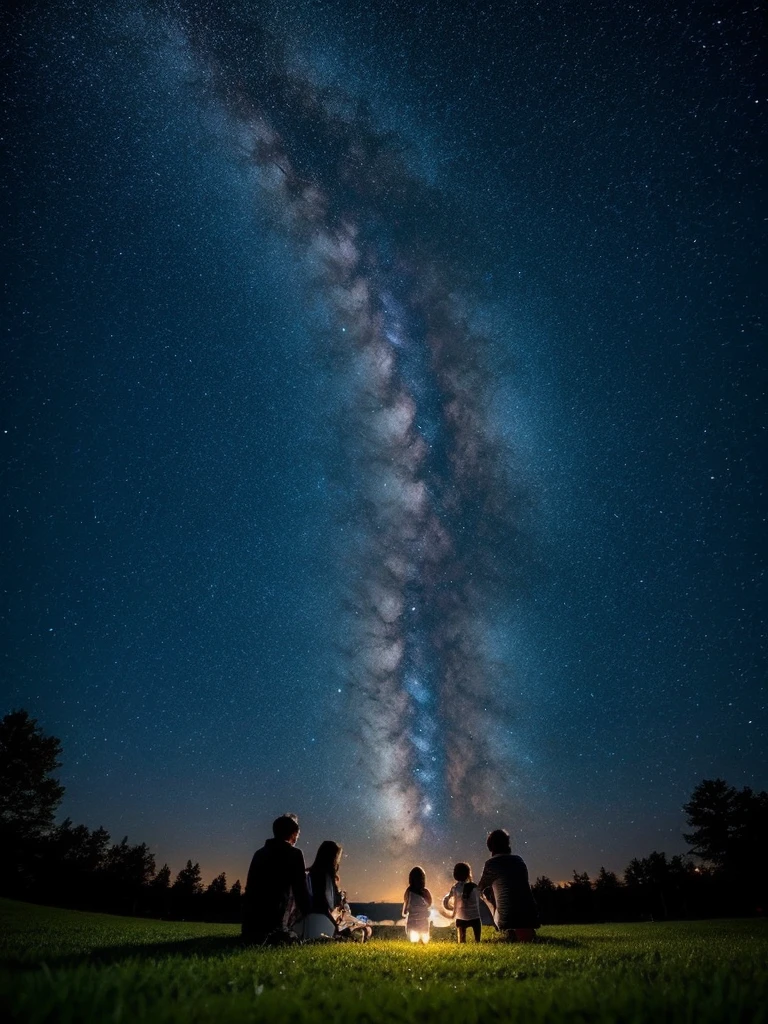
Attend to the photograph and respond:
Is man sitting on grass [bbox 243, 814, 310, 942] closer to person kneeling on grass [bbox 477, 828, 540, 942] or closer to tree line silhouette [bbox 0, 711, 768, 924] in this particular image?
person kneeling on grass [bbox 477, 828, 540, 942]

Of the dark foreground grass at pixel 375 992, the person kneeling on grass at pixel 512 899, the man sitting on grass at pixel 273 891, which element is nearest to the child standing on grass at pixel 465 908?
the person kneeling on grass at pixel 512 899

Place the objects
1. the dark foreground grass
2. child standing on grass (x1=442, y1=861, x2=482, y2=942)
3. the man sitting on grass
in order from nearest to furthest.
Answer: the dark foreground grass → the man sitting on grass → child standing on grass (x1=442, y1=861, x2=482, y2=942)

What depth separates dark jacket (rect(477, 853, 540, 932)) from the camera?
303 inches

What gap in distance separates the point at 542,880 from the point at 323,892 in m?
89.4

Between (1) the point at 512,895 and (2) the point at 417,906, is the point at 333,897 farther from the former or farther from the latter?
(1) the point at 512,895

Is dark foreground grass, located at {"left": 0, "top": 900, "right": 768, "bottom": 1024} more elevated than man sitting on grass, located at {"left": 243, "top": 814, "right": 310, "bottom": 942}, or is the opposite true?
man sitting on grass, located at {"left": 243, "top": 814, "right": 310, "bottom": 942}

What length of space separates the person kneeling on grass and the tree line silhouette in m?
42.0

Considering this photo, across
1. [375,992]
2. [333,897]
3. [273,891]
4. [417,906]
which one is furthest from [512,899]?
[375,992]

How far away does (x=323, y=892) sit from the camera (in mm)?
8031

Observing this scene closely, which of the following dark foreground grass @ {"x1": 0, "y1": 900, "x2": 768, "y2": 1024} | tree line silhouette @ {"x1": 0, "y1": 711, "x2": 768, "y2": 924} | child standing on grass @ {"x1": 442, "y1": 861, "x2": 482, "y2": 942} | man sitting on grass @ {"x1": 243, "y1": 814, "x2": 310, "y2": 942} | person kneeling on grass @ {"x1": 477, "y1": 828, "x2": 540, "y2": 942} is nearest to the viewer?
dark foreground grass @ {"x1": 0, "y1": 900, "x2": 768, "y2": 1024}

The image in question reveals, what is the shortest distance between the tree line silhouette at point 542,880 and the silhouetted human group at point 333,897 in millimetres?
41242

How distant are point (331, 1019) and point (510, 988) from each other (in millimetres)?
1527

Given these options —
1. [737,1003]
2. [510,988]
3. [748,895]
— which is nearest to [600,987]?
[510,988]

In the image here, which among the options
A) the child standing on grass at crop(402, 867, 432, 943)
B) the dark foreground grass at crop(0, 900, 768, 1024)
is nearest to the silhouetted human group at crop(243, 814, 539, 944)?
the child standing on grass at crop(402, 867, 432, 943)
